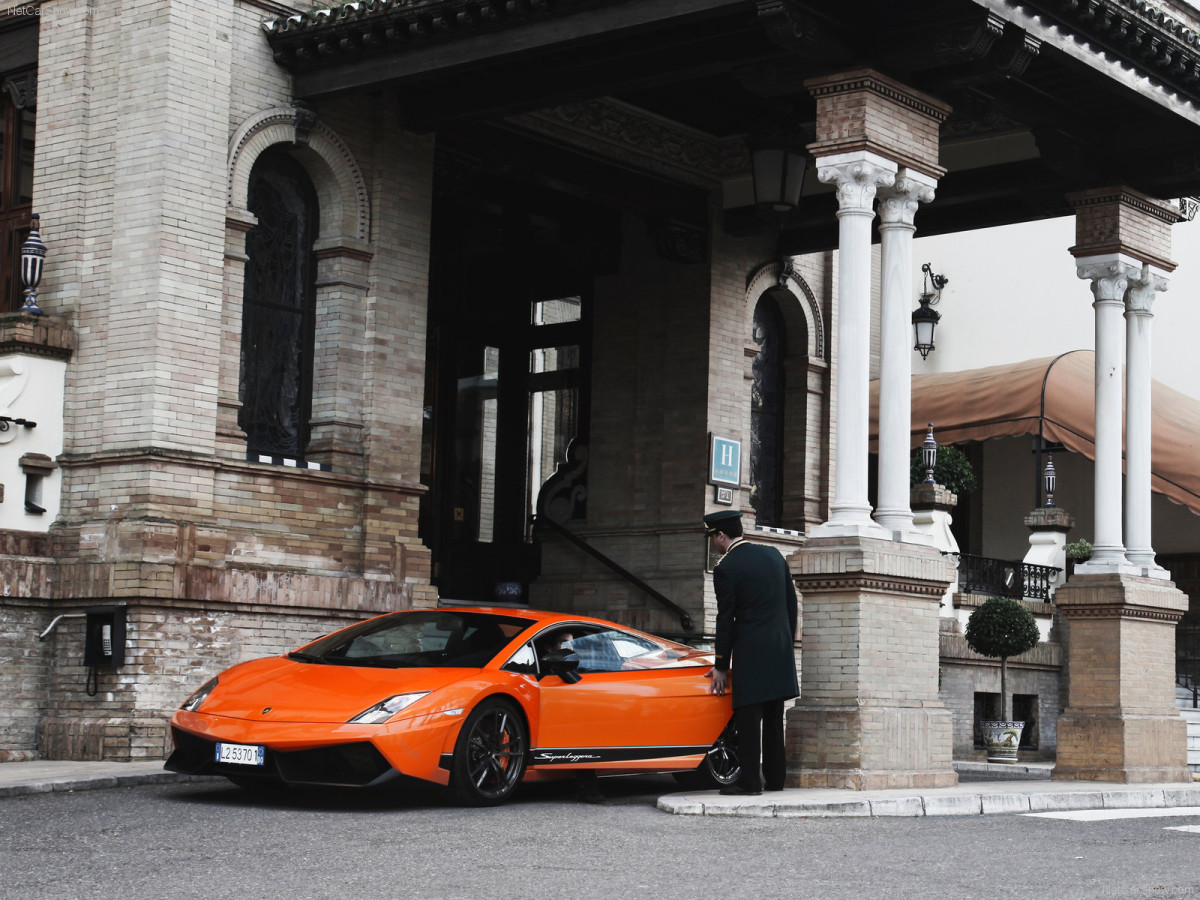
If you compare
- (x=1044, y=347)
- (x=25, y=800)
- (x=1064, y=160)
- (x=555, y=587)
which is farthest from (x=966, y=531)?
(x=25, y=800)

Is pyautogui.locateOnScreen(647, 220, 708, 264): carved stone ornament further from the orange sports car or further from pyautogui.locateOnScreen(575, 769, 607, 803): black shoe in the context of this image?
pyautogui.locateOnScreen(575, 769, 607, 803): black shoe

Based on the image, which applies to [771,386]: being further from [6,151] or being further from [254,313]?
[6,151]

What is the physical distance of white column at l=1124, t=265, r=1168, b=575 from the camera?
16.8m

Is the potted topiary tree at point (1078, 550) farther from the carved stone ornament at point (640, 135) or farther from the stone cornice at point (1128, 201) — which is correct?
the carved stone ornament at point (640, 135)

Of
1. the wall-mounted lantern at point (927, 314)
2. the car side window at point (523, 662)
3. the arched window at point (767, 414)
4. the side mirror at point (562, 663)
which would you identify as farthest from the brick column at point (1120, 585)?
the wall-mounted lantern at point (927, 314)

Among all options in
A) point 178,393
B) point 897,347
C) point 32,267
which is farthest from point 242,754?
point 897,347

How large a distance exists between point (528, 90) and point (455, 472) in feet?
20.5

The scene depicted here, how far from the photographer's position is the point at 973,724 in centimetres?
2064

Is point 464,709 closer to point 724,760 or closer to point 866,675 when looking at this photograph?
point 724,760

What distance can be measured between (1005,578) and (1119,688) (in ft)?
20.5

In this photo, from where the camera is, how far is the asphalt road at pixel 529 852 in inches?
277

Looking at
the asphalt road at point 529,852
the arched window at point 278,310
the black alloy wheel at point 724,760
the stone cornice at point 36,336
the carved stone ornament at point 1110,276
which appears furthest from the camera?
the carved stone ornament at point 1110,276

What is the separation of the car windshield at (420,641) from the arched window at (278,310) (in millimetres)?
4494

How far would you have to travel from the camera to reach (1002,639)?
19688 mm
